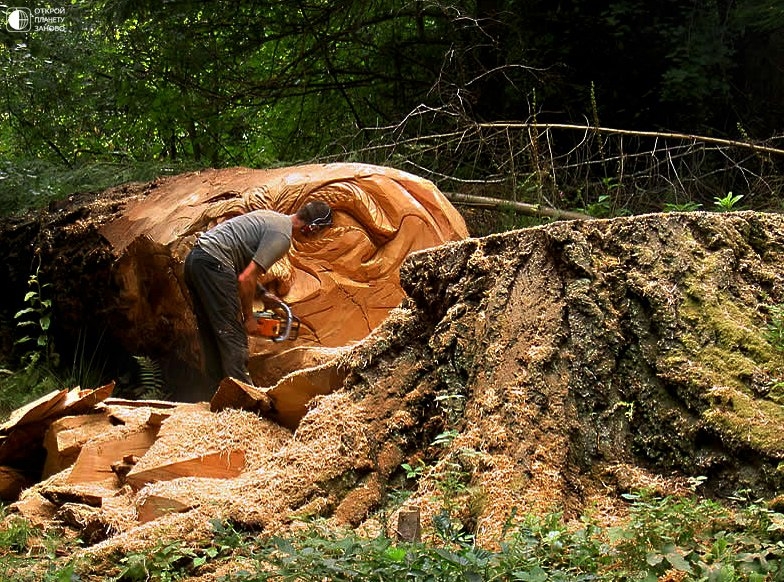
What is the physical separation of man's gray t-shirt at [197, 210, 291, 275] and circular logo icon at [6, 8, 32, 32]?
580cm

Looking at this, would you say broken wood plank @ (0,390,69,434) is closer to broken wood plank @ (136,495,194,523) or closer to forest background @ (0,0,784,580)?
broken wood plank @ (136,495,194,523)

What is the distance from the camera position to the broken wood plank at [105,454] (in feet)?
17.6

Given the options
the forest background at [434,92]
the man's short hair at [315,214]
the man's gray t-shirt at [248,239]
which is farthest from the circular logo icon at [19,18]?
the man's short hair at [315,214]

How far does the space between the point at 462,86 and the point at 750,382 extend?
833cm

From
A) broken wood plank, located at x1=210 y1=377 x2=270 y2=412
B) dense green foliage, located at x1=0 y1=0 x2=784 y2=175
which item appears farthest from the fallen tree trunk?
broken wood plank, located at x1=210 y1=377 x2=270 y2=412

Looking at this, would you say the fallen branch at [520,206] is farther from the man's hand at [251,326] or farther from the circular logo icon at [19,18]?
the circular logo icon at [19,18]

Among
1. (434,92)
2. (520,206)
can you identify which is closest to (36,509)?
(520,206)

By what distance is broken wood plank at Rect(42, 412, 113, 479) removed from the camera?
19.3 feet

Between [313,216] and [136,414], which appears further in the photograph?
[313,216]

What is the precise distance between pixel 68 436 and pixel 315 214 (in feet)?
8.57

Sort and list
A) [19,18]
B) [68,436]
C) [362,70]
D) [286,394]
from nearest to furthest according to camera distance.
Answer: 1. [286,394]
2. [68,436]
3. [19,18]
4. [362,70]

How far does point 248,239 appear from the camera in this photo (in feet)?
24.5

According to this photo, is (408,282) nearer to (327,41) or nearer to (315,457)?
(315,457)

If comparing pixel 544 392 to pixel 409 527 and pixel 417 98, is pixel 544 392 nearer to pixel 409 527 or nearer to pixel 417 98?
pixel 409 527
